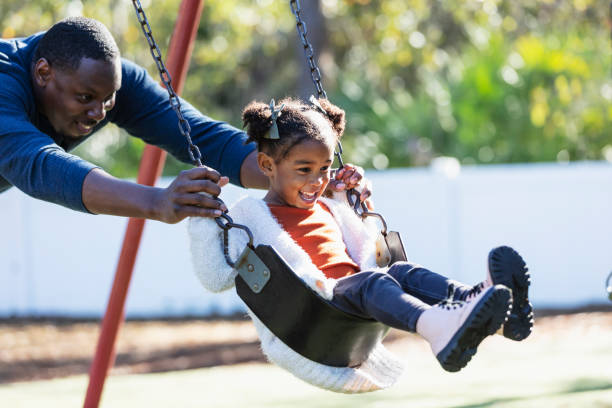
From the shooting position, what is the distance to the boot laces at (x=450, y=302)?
2.55 meters

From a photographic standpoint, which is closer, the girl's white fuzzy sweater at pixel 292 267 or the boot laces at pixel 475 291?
the boot laces at pixel 475 291

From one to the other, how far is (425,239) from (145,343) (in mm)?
2860

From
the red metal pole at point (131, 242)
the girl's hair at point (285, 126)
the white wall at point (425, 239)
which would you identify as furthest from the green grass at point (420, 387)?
the girl's hair at point (285, 126)

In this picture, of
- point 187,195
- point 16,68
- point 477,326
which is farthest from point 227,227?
point 16,68

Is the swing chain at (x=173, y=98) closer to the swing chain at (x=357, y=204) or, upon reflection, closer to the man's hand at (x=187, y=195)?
the man's hand at (x=187, y=195)

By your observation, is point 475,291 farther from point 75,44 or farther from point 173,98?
point 75,44

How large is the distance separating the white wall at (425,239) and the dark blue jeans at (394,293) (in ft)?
19.6

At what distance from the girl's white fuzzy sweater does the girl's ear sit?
0.36ft

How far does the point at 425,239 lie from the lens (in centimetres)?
885

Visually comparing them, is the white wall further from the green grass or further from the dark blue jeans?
the dark blue jeans

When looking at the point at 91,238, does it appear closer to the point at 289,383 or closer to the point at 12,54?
the point at 289,383

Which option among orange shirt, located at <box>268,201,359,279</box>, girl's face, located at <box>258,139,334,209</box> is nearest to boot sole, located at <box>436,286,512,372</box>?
orange shirt, located at <box>268,201,359,279</box>

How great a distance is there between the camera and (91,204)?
2.63 metres

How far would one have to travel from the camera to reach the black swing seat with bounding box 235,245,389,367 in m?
2.79
